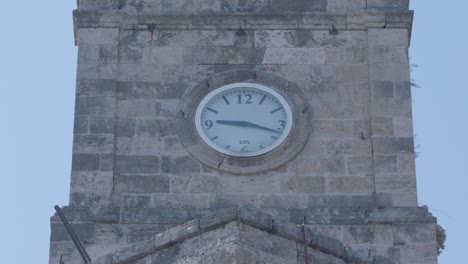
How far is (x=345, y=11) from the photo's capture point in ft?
72.4

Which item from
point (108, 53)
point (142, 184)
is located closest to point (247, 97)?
point (142, 184)

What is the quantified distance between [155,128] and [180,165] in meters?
0.62

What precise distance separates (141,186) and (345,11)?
3.59m

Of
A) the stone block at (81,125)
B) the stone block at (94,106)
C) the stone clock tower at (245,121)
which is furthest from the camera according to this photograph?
the stone block at (94,106)

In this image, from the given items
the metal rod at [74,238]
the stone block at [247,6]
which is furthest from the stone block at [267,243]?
the stone block at [247,6]

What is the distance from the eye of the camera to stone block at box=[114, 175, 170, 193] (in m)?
20.7

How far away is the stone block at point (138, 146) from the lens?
69.0 feet

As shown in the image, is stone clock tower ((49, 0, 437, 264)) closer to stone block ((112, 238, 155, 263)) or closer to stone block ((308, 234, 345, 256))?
stone block ((112, 238, 155, 263))

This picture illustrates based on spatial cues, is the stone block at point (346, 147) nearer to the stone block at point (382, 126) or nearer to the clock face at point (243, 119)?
the stone block at point (382, 126)

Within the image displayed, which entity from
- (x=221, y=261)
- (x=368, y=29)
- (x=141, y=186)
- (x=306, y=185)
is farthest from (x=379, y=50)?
(x=221, y=261)

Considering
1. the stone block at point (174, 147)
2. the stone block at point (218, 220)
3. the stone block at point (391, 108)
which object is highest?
the stone block at point (391, 108)

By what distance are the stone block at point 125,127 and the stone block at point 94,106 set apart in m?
0.15

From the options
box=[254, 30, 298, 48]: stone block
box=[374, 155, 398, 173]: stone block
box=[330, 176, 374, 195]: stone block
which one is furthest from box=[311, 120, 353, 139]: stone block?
box=[254, 30, 298, 48]: stone block

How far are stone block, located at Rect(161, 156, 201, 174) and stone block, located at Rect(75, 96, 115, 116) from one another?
965 mm
